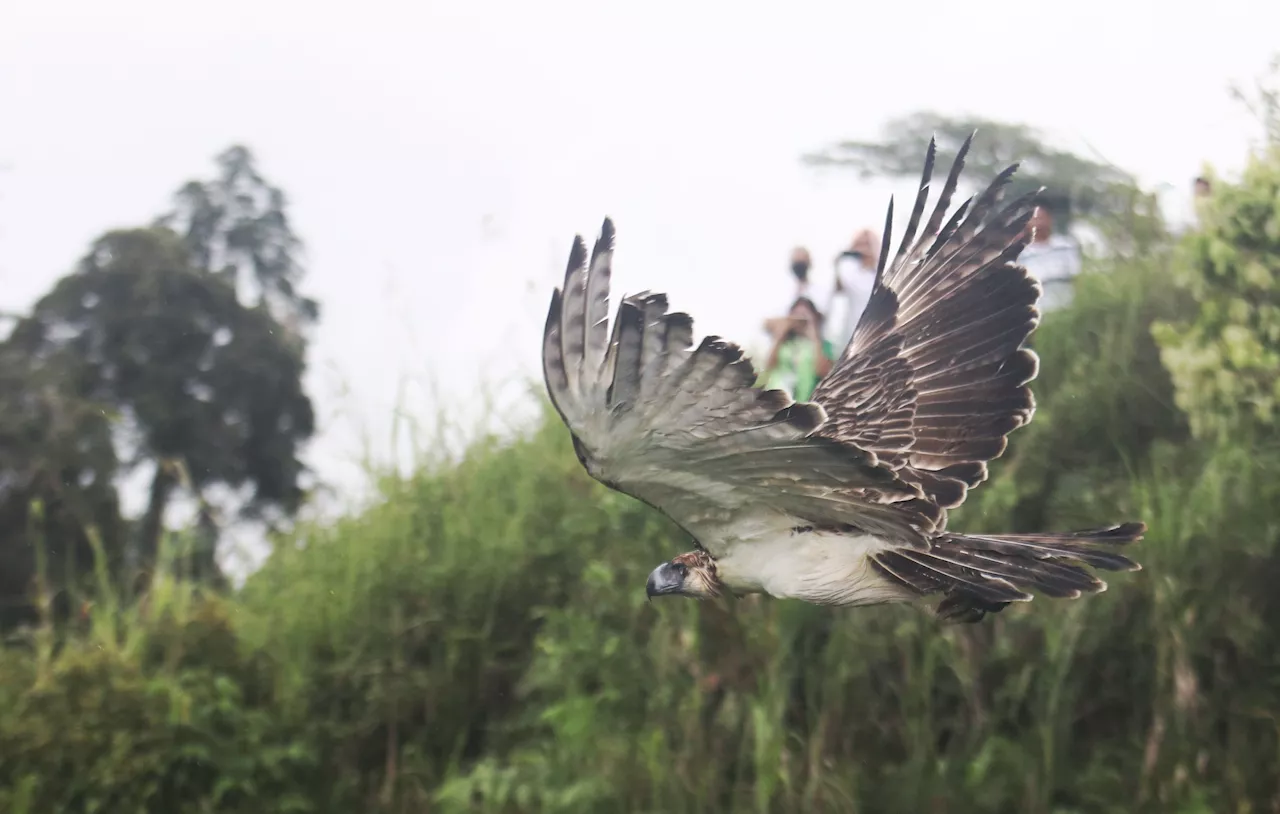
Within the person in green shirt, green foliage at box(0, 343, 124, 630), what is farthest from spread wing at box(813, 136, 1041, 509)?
green foliage at box(0, 343, 124, 630)

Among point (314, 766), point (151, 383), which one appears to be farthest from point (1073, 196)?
point (151, 383)

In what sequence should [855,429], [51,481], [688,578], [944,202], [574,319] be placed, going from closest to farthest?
[574,319] → [688,578] → [855,429] → [944,202] → [51,481]

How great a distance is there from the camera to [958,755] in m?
5.12

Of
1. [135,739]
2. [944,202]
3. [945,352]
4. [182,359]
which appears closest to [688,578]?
[945,352]

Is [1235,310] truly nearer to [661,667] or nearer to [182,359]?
[661,667]

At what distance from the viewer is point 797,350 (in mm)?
3260

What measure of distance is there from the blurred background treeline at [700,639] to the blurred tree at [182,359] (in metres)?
0.75

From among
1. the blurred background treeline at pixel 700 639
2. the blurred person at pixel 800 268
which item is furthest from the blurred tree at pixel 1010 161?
the blurred person at pixel 800 268

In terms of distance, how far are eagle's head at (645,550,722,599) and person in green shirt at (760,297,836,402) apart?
639 mm

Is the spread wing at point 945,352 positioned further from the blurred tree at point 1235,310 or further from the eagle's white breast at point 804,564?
the blurred tree at point 1235,310

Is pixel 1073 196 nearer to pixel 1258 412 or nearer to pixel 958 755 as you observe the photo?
pixel 1258 412

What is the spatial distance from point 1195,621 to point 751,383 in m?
3.76

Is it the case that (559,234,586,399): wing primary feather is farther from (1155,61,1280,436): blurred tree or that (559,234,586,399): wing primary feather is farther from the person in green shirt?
(1155,61,1280,436): blurred tree

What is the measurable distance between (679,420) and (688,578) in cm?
57
